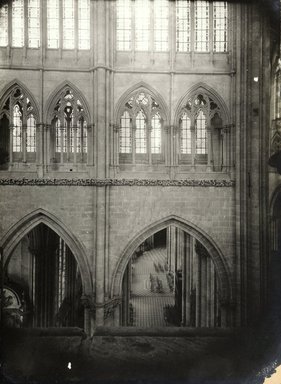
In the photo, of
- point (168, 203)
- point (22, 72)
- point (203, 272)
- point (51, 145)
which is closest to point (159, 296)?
point (203, 272)

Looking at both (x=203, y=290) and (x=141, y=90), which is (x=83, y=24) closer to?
(x=141, y=90)

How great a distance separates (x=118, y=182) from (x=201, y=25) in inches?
198

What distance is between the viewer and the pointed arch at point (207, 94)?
11.0m

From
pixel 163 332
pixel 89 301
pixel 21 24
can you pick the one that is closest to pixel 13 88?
pixel 21 24

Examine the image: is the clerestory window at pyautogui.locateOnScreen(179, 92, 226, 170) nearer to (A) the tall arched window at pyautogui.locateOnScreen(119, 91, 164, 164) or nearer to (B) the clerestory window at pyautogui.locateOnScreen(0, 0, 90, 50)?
(A) the tall arched window at pyautogui.locateOnScreen(119, 91, 164, 164)

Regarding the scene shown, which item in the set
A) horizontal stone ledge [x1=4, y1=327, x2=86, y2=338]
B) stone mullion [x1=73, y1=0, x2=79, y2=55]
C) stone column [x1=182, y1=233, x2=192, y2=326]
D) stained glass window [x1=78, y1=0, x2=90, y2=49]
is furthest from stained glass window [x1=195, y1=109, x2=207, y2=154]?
horizontal stone ledge [x1=4, y1=327, x2=86, y2=338]

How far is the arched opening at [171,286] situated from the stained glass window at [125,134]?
2.63 meters

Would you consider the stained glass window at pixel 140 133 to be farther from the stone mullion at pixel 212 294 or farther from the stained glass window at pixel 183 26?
the stone mullion at pixel 212 294

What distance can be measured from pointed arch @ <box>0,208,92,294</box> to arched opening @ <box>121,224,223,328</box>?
1718 mm

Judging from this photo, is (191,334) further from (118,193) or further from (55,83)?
(55,83)

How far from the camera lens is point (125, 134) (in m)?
11.2

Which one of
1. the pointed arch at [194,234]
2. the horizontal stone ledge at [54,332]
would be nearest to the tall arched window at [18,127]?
the pointed arch at [194,234]

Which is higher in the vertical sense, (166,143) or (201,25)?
(201,25)

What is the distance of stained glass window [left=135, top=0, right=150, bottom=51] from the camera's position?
411 inches
